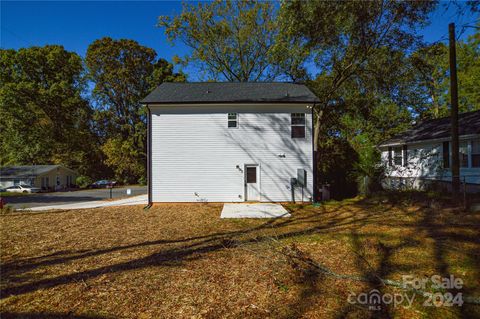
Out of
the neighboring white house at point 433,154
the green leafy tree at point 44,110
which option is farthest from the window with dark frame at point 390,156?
the green leafy tree at point 44,110

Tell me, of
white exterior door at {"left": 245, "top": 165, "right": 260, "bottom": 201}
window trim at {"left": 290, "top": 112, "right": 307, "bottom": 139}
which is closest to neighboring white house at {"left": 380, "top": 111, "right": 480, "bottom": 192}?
window trim at {"left": 290, "top": 112, "right": 307, "bottom": 139}

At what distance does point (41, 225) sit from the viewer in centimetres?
890

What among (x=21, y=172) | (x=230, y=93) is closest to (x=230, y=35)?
(x=230, y=93)

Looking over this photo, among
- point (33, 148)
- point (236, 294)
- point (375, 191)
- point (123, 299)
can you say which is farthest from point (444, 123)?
point (33, 148)

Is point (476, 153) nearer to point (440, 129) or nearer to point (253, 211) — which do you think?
point (440, 129)

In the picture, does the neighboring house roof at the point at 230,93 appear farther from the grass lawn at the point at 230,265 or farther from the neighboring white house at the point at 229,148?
the grass lawn at the point at 230,265

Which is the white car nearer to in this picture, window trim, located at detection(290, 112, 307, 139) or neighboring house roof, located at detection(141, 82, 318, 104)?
neighboring house roof, located at detection(141, 82, 318, 104)

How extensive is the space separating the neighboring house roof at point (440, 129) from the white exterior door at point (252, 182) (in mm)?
11174

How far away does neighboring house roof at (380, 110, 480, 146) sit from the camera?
13.7m

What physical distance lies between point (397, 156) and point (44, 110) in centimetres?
4578

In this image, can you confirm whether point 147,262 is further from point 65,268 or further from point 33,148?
point 33,148

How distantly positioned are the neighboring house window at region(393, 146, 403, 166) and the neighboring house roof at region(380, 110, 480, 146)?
75 cm

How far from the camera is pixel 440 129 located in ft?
52.9

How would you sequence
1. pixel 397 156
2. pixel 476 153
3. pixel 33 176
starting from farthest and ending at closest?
1. pixel 33 176
2. pixel 397 156
3. pixel 476 153
